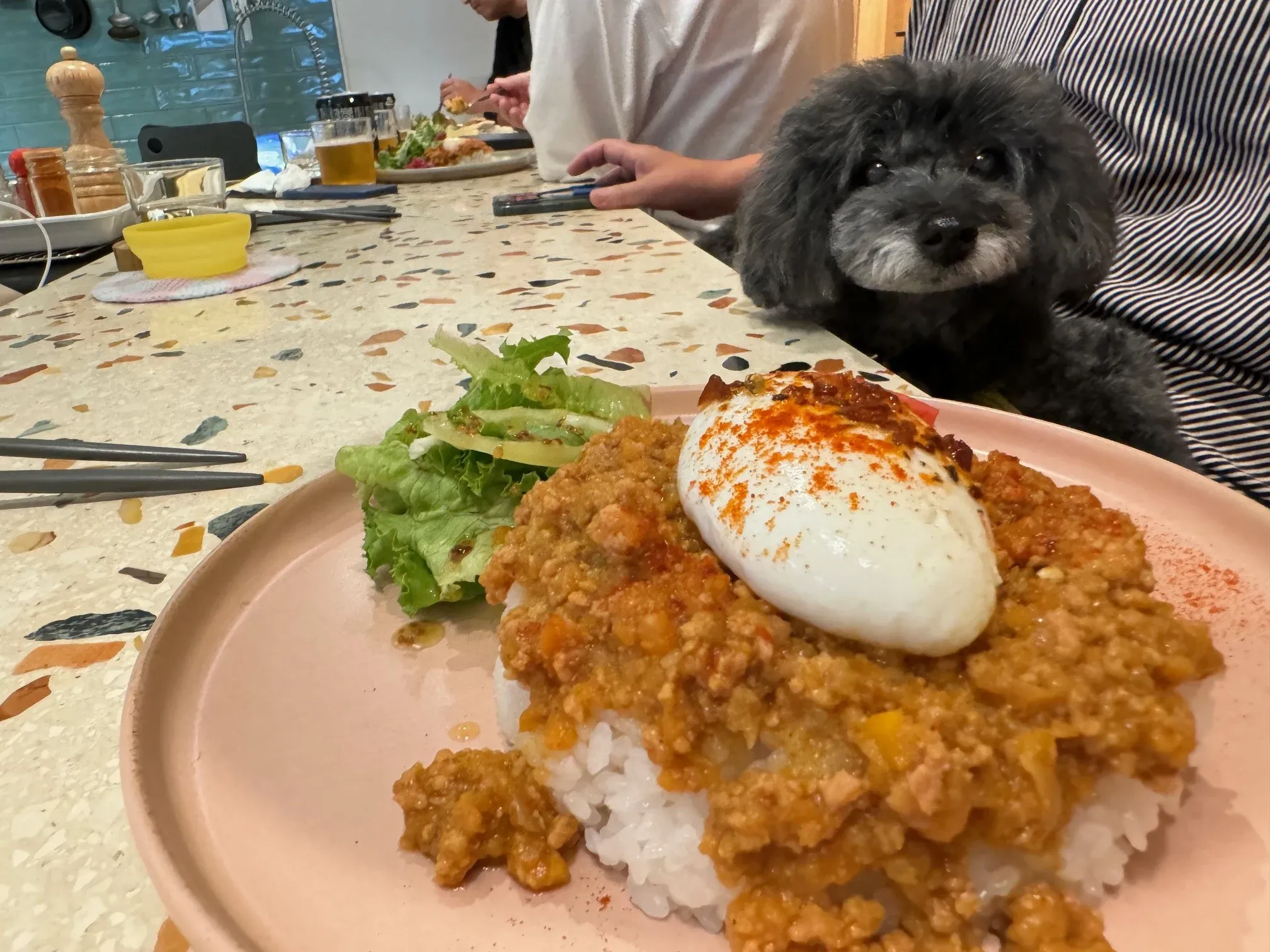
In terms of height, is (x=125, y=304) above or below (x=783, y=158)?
below

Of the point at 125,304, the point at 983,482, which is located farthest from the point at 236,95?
the point at 983,482

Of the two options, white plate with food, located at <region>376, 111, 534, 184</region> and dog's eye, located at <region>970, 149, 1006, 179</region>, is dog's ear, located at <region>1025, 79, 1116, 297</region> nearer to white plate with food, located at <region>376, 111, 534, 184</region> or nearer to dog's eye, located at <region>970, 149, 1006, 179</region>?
dog's eye, located at <region>970, 149, 1006, 179</region>

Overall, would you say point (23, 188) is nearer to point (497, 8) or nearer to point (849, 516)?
point (497, 8)

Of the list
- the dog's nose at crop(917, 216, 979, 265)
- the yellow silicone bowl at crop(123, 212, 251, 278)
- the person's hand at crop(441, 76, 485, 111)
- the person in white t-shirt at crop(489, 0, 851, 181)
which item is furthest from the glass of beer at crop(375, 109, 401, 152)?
the dog's nose at crop(917, 216, 979, 265)

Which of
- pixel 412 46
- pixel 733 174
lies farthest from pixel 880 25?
pixel 412 46

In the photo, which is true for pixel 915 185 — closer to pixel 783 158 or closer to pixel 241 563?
pixel 783 158

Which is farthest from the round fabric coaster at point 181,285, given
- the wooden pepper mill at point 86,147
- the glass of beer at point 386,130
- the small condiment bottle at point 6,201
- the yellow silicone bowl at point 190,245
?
the glass of beer at point 386,130
